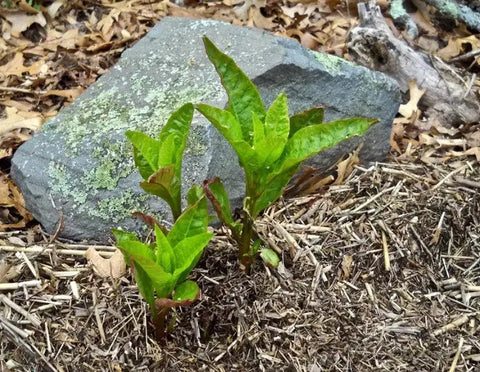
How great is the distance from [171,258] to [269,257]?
44cm

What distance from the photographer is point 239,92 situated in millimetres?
1862

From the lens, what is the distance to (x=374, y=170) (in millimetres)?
2580

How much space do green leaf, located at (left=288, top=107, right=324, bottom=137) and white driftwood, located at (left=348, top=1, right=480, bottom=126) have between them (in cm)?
148

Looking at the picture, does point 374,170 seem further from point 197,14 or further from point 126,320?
point 197,14

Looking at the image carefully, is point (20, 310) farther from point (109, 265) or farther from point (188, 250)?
point (188, 250)

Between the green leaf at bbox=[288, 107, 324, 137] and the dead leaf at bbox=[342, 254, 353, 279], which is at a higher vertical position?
the green leaf at bbox=[288, 107, 324, 137]

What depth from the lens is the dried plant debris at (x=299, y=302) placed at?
6.11ft

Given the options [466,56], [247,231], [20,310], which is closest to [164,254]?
[247,231]

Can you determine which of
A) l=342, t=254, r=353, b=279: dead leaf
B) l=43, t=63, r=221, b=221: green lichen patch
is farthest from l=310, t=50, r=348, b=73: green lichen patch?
l=342, t=254, r=353, b=279: dead leaf

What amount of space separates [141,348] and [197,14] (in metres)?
2.61

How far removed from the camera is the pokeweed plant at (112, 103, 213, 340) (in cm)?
163

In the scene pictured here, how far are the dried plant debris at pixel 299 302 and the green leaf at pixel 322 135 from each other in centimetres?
52

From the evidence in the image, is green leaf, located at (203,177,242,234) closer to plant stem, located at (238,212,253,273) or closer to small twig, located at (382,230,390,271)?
plant stem, located at (238,212,253,273)

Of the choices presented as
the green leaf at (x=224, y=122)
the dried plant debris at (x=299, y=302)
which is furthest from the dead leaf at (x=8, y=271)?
the green leaf at (x=224, y=122)
